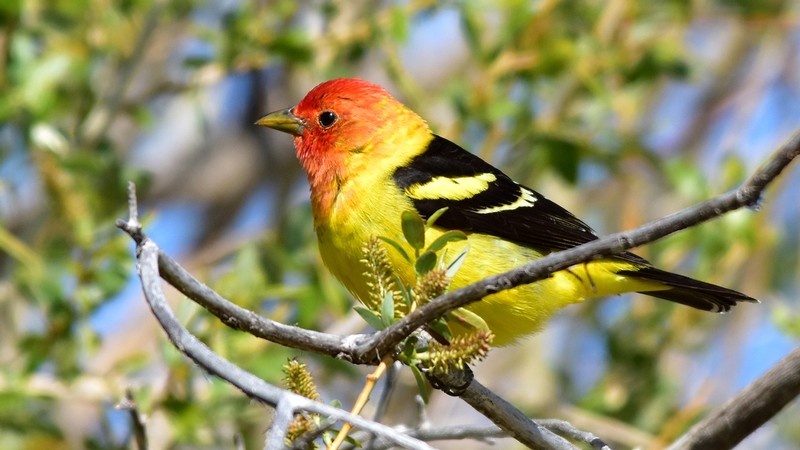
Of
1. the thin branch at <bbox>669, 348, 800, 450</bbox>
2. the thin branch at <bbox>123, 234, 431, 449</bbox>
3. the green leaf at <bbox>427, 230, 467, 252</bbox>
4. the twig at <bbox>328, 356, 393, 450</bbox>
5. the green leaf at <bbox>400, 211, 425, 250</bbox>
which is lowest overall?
the thin branch at <bbox>123, 234, 431, 449</bbox>

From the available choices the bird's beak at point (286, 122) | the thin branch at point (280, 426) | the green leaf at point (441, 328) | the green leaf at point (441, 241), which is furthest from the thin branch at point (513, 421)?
the bird's beak at point (286, 122)

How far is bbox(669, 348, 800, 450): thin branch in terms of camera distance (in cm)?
229

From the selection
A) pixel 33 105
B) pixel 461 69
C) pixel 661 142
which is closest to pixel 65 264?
pixel 33 105

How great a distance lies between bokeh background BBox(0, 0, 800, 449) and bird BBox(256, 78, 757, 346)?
57 cm

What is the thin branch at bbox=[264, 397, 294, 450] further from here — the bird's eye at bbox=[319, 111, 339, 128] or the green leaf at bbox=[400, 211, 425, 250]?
the bird's eye at bbox=[319, 111, 339, 128]

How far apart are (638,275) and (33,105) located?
261 centimetres

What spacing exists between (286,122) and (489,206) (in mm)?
998

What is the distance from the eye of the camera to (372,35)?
5051 mm

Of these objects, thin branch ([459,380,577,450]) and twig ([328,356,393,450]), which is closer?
twig ([328,356,393,450])

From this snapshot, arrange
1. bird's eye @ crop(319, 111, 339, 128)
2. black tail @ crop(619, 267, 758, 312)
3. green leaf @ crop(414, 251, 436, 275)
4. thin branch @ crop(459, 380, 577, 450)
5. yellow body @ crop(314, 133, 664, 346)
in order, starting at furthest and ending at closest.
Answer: bird's eye @ crop(319, 111, 339, 128) → black tail @ crop(619, 267, 758, 312) → yellow body @ crop(314, 133, 664, 346) → thin branch @ crop(459, 380, 577, 450) → green leaf @ crop(414, 251, 436, 275)

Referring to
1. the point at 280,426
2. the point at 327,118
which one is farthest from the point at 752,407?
the point at 327,118

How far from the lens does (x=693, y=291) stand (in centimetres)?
398

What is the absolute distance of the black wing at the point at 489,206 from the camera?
3.93m

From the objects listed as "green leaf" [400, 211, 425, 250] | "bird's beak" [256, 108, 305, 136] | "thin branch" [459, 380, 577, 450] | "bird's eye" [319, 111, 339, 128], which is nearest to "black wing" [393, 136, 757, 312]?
"bird's eye" [319, 111, 339, 128]
